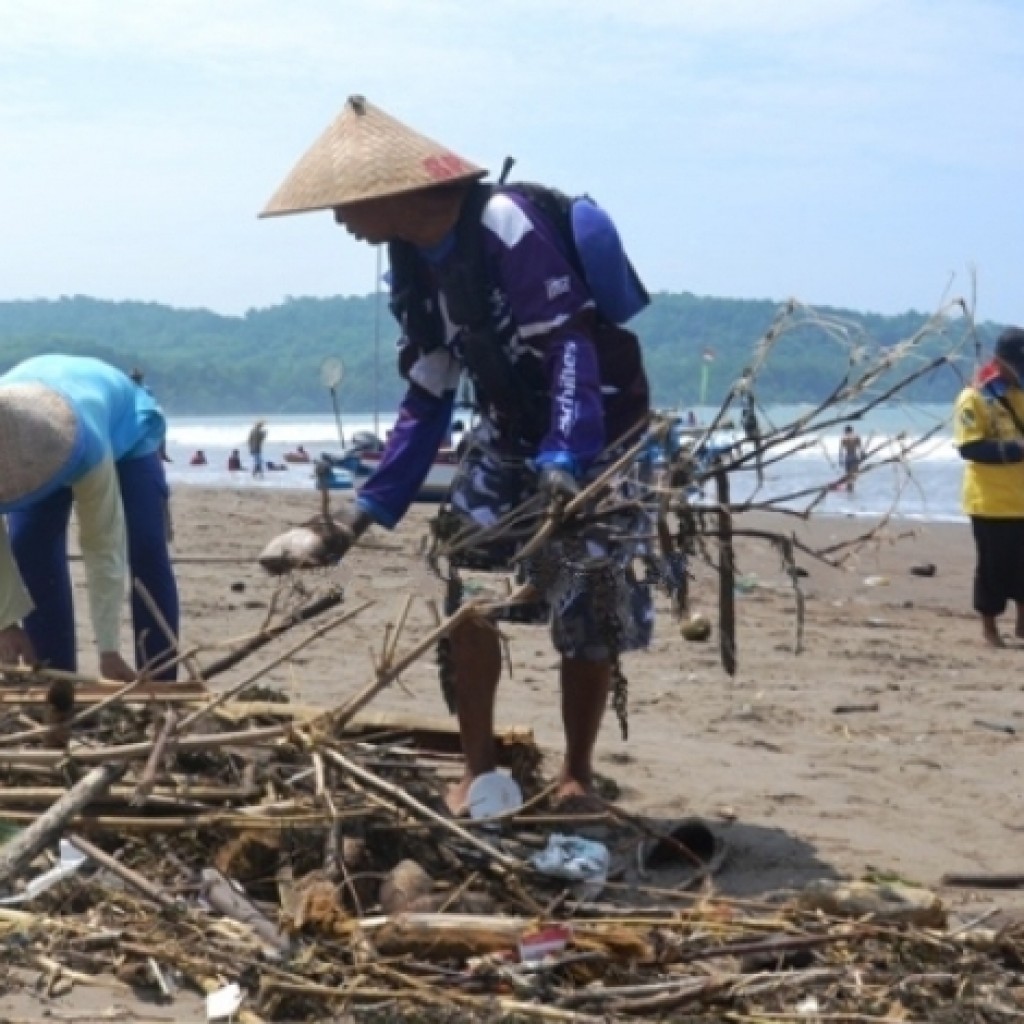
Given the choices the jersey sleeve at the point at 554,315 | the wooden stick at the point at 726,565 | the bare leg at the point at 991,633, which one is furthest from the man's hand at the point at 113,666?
the bare leg at the point at 991,633

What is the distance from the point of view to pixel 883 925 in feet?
11.9

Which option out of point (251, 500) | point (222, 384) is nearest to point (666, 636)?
point (251, 500)

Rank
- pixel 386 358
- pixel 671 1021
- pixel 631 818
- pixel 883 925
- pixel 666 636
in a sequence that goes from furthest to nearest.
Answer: pixel 386 358 < pixel 666 636 < pixel 631 818 < pixel 883 925 < pixel 671 1021

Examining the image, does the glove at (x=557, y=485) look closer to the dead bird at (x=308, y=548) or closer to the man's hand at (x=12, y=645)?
the dead bird at (x=308, y=548)

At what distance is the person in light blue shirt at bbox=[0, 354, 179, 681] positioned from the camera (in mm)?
5012

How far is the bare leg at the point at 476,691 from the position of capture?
468 cm

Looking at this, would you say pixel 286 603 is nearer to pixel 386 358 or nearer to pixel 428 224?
pixel 428 224

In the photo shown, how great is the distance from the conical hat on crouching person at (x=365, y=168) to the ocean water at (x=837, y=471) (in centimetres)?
93

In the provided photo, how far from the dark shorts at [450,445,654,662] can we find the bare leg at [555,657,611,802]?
5cm

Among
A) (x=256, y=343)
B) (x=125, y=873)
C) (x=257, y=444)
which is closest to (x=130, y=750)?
(x=125, y=873)

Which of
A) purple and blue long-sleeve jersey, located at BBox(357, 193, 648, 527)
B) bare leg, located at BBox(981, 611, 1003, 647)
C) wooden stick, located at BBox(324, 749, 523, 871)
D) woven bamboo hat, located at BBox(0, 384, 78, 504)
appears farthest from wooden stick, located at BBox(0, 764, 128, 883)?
bare leg, located at BBox(981, 611, 1003, 647)

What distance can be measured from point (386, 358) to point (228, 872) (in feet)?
213

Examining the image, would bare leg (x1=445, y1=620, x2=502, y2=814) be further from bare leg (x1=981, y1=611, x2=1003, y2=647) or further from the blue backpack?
bare leg (x1=981, y1=611, x2=1003, y2=647)

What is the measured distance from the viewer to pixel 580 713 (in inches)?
185
